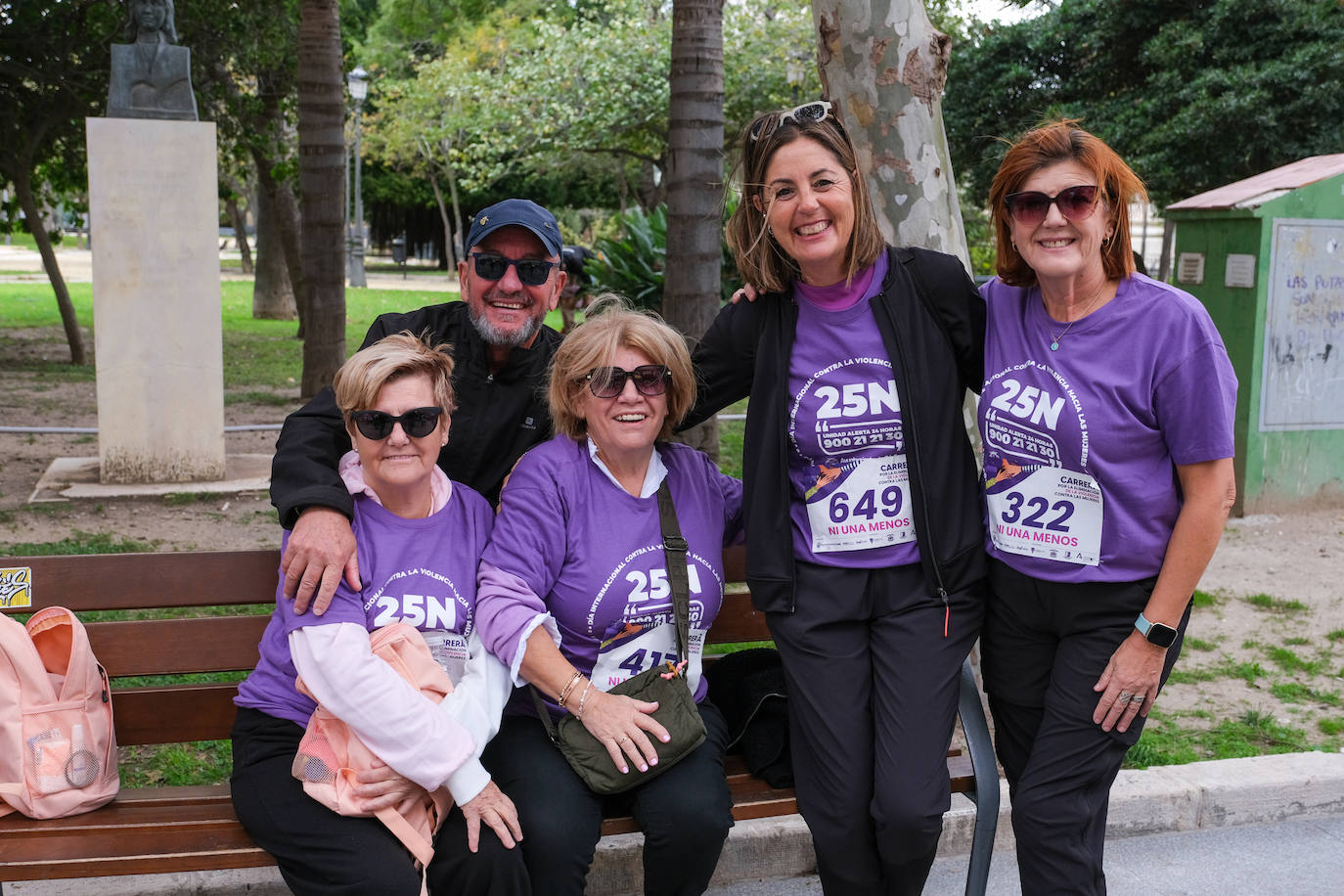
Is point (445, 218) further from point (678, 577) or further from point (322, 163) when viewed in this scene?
point (678, 577)

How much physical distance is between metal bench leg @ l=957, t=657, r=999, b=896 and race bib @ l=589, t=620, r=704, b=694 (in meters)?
0.75

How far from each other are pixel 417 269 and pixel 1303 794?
48.1 m

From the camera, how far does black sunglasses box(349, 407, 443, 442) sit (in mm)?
2943

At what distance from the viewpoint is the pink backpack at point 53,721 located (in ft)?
9.26

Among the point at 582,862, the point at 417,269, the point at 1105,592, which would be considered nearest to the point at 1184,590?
the point at 1105,592

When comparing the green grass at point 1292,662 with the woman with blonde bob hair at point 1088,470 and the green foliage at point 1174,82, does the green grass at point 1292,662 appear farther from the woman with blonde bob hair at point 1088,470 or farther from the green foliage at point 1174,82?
the green foliage at point 1174,82

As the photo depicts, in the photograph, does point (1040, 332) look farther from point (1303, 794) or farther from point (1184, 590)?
point (1303, 794)

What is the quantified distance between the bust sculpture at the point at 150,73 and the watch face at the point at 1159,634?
6.98 meters

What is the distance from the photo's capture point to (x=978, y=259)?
76.1 feet

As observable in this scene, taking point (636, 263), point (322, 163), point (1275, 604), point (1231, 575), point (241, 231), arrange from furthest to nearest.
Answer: point (241, 231) → point (636, 263) → point (322, 163) → point (1231, 575) → point (1275, 604)

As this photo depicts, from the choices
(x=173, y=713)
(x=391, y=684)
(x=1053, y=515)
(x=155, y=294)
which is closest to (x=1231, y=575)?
(x=1053, y=515)

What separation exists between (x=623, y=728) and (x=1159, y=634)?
1.21m

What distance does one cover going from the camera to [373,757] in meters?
2.74

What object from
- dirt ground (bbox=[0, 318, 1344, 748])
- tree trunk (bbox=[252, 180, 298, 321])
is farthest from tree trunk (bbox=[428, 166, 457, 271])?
dirt ground (bbox=[0, 318, 1344, 748])
